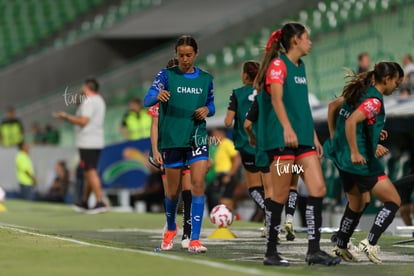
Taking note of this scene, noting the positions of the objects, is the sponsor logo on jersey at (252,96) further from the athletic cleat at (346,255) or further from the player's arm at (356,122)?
the player's arm at (356,122)

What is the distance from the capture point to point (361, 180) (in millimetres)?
10000

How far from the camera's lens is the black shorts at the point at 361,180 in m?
9.96

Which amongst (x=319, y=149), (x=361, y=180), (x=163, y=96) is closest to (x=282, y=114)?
(x=361, y=180)

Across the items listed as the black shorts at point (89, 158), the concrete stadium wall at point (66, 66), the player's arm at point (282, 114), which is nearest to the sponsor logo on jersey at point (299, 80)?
the player's arm at point (282, 114)

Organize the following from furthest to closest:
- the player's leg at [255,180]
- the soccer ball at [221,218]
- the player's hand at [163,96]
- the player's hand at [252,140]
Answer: the player's leg at [255,180] < the soccer ball at [221,218] < the player's hand at [252,140] < the player's hand at [163,96]

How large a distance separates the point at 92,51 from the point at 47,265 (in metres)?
31.4

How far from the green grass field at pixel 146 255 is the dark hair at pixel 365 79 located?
1.37 meters

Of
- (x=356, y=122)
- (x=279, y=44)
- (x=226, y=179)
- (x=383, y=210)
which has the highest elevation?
(x=279, y=44)

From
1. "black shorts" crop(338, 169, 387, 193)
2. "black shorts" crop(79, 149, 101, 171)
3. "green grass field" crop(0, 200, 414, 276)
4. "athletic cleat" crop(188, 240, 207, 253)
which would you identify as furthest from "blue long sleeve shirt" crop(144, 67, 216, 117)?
"black shorts" crop(79, 149, 101, 171)

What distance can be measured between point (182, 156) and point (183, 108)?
46 centimetres

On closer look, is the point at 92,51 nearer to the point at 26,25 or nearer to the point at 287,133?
the point at 26,25

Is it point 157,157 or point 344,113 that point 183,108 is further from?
point 344,113

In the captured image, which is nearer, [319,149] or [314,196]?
[314,196]

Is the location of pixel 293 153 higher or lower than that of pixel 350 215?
higher
